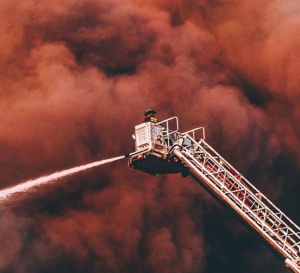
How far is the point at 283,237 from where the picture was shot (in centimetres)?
2712

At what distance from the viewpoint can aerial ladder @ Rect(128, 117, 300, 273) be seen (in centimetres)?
2644

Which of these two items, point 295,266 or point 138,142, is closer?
point 295,266

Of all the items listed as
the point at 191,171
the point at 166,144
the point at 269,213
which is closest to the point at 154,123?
the point at 166,144

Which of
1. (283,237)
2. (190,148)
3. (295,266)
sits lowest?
(295,266)

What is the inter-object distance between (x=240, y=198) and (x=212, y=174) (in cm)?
179

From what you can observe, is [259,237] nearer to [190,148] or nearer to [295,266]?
[295,266]

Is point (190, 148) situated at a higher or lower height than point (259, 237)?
higher

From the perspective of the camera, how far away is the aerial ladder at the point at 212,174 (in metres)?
26.4

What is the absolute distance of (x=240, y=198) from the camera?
91.1ft

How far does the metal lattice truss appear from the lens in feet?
85.9

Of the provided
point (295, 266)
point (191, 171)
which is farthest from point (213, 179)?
point (295, 266)

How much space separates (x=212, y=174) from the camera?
89.9 feet

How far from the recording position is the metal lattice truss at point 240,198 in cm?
2617

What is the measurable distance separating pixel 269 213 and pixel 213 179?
2.92 meters
